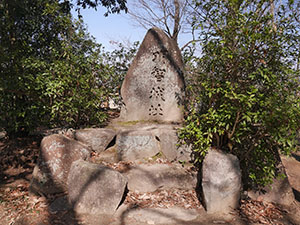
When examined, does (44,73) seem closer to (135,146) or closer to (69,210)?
(135,146)

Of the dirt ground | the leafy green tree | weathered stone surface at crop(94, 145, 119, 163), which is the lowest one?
the dirt ground

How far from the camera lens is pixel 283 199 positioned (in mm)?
4148

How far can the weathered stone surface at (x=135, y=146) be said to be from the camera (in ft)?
14.8

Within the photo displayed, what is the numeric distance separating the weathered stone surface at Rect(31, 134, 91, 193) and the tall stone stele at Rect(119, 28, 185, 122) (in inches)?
73.6

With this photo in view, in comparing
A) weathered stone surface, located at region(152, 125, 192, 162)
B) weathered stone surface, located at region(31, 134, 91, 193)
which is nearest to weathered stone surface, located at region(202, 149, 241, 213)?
weathered stone surface, located at region(152, 125, 192, 162)

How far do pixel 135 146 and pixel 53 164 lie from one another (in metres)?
1.53

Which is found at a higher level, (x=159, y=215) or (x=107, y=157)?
(x=107, y=157)

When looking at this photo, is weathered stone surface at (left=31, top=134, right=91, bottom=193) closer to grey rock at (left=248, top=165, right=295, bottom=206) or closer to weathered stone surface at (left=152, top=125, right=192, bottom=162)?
weathered stone surface at (left=152, top=125, right=192, bottom=162)

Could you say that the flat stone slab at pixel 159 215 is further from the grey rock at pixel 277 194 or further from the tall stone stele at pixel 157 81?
the tall stone stele at pixel 157 81

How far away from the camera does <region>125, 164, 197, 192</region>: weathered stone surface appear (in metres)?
3.93

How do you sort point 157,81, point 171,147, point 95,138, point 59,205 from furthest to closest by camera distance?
point 157,81 < point 95,138 < point 171,147 < point 59,205

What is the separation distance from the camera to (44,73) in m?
4.72

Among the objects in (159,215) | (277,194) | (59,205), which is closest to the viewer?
(159,215)

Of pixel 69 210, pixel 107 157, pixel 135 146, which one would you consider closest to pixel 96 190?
pixel 69 210
